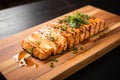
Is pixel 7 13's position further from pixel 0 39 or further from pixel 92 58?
pixel 92 58

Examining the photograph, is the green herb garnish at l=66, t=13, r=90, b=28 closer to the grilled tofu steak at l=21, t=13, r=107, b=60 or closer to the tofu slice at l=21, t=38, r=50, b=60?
the grilled tofu steak at l=21, t=13, r=107, b=60

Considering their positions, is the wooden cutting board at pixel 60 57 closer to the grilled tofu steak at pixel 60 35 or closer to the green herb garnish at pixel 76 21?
the grilled tofu steak at pixel 60 35

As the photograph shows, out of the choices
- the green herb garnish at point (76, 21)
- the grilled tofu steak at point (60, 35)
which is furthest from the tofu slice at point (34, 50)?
the green herb garnish at point (76, 21)

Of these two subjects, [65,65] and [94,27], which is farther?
[94,27]

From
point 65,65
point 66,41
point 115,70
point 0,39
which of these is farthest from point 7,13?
point 115,70

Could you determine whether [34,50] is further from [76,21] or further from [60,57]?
[76,21]

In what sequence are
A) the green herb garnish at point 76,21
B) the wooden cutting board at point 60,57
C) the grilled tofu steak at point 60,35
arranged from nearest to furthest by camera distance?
the wooden cutting board at point 60,57 → the grilled tofu steak at point 60,35 → the green herb garnish at point 76,21
